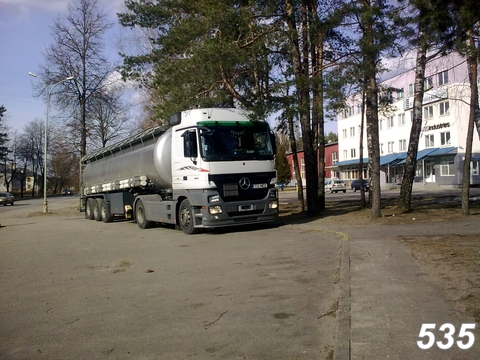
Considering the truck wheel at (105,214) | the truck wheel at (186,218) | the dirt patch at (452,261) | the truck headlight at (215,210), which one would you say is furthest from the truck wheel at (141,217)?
the dirt patch at (452,261)

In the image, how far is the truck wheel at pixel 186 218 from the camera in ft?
47.5

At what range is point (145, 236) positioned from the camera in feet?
50.4

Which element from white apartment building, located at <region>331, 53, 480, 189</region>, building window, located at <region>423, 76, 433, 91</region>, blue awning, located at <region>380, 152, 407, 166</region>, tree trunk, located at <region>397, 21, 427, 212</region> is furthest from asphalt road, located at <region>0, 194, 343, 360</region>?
blue awning, located at <region>380, 152, 407, 166</region>

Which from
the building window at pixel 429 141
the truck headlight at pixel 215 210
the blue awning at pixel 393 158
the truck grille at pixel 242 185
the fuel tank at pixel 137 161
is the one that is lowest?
the truck headlight at pixel 215 210

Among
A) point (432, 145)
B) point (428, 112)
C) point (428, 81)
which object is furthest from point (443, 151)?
point (428, 81)

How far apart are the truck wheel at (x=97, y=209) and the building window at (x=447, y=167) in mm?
41991

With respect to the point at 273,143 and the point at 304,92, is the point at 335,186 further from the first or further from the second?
the point at 273,143

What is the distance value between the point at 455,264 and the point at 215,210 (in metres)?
7.33

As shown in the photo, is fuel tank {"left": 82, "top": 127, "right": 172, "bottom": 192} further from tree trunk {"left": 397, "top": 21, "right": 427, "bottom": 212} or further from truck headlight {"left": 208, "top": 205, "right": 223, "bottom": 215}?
tree trunk {"left": 397, "top": 21, "right": 427, "bottom": 212}

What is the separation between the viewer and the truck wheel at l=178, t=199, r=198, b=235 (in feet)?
47.5

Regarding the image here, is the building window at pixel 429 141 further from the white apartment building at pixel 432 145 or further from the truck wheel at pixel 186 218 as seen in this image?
the truck wheel at pixel 186 218

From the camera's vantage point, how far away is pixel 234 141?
46.7 ft

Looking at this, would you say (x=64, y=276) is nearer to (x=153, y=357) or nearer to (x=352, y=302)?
(x=153, y=357)

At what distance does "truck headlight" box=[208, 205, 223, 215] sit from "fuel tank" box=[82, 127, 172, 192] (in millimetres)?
2305
